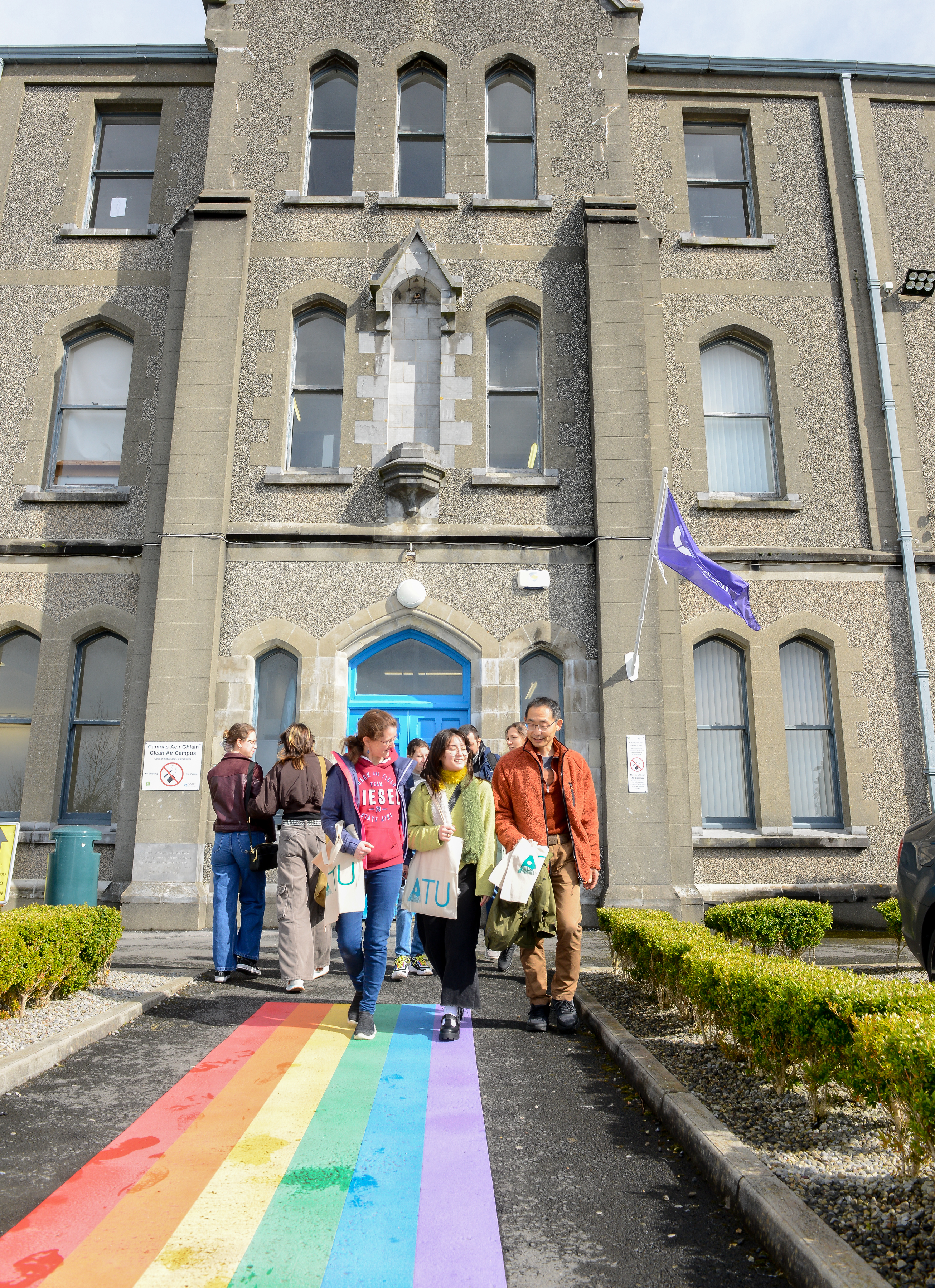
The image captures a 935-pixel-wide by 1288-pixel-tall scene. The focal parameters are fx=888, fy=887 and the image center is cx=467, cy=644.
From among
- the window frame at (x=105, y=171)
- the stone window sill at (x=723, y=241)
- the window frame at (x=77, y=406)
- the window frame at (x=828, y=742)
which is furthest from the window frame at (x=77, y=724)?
the stone window sill at (x=723, y=241)

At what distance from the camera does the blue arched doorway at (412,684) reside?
11062 mm

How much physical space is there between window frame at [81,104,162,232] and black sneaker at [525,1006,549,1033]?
1192 cm

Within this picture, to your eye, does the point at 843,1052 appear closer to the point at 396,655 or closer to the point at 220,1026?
the point at 220,1026

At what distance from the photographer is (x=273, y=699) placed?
11047 mm

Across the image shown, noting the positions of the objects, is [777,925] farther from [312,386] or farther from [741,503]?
[312,386]

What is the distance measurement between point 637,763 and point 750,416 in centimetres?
545

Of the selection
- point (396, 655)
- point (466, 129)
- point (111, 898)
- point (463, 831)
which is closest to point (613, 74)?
point (466, 129)

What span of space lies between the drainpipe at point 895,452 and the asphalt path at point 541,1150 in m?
7.61

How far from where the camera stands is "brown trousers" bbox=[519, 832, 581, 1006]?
589 centimetres

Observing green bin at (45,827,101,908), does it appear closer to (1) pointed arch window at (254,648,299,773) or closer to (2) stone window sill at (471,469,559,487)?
(1) pointed arch window at (254,648,299,773)

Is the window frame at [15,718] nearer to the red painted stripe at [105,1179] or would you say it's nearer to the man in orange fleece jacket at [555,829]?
the red painted stripe at [105,1179]

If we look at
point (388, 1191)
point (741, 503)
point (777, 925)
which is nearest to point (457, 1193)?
point (388, 1191)

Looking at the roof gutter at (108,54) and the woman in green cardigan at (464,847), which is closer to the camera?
the woman in green cardigan at (464,847)

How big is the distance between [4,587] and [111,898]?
4344mm
